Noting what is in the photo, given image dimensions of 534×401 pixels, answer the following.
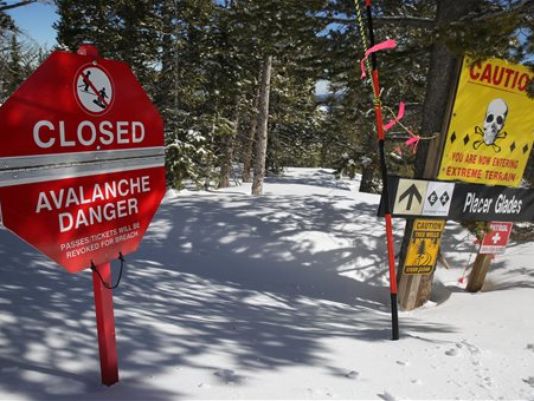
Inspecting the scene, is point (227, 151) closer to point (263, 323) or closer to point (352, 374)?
point (263, 323)

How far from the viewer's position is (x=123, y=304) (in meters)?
4.60

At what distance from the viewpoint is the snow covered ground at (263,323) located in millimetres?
2805

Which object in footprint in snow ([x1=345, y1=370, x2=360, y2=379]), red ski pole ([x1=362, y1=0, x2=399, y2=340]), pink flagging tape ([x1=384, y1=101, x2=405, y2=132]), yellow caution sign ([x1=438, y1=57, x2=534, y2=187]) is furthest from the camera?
yellow caution sign ([x1=438, y1=57, x2=534, y2=187])

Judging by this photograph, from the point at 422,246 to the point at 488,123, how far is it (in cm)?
188

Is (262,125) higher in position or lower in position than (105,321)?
higher

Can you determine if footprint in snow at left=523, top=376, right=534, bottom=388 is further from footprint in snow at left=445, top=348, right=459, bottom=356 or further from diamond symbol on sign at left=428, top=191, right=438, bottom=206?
diamond symbol on sign at left=428, top=191, right=438, bottom=206

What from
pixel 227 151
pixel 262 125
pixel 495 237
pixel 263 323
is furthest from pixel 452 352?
pixel 227 151

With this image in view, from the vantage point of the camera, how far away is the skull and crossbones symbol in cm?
573

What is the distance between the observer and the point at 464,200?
5520mm

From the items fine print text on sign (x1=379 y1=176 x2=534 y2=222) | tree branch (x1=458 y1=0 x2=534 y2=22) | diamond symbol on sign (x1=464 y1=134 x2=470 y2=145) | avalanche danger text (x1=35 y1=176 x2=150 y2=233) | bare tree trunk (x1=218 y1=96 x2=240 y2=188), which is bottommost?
bare tree trunk (x1=218 y1=96 x2=240 y2=188)

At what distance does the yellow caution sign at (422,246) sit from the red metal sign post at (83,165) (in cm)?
405

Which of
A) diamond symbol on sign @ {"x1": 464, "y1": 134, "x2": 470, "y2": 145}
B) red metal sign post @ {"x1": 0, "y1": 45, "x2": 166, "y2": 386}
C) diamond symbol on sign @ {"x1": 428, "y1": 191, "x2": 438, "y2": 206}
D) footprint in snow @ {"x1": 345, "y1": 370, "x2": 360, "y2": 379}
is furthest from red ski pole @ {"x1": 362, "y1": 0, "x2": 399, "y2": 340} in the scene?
red metal sign post @ {"x1": 0, "y1": 45, "x2": 166, "y2": 386}

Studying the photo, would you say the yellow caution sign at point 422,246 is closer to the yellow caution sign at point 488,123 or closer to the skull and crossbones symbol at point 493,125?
the yellow caution sign at point 488,123

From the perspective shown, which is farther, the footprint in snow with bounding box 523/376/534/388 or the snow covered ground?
the footprint in snow with bounding box 523/376/534/388
